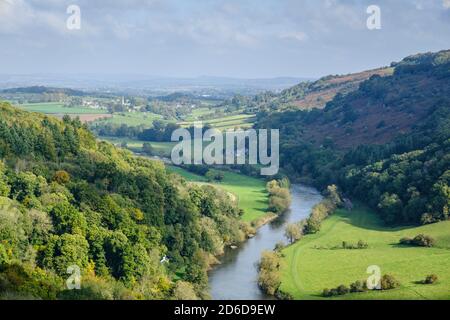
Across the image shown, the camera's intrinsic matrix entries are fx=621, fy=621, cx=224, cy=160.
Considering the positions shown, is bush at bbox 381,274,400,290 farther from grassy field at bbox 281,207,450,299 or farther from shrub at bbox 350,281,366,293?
shrub at bbox 350,281,366,293

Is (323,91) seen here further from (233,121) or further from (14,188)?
(14,188)

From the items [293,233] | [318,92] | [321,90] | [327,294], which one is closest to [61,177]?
[327,294]

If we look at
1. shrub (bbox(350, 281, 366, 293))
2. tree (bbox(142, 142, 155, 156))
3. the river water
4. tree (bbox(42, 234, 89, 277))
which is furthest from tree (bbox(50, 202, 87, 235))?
tree (bbox(142, 142, 155, 156))

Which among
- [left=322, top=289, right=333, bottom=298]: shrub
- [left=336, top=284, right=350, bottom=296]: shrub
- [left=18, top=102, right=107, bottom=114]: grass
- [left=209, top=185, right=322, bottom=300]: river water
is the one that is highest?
[left=18, top=102, right=107, bottom=114]: grass

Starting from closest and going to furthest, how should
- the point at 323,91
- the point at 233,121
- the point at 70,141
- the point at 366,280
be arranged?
the point at 366,280, the point at 70,141, the point at 233,121, the point at 323,91

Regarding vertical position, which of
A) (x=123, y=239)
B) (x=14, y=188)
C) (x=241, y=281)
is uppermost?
(x=14, y=188)

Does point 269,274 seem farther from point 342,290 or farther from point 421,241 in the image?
point 421,241

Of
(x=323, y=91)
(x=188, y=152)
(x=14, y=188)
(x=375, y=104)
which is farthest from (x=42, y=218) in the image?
(x=323, y=91)
